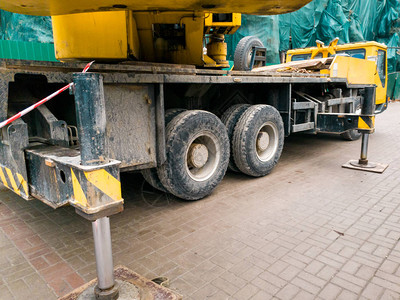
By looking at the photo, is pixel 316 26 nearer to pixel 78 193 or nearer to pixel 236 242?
pixel 236 242

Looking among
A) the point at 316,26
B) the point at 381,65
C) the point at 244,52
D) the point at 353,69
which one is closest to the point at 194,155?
the point at 244,52

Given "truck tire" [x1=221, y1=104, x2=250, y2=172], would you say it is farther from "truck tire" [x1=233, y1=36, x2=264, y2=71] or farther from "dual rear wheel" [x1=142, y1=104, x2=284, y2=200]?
"truck tire" [x1=233, y1=36, x2=264, y2=71]

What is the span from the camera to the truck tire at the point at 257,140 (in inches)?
196

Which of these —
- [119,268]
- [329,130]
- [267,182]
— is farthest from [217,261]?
[329,130]

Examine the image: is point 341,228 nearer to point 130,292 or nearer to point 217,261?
point 217,261

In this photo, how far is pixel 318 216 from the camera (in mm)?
3865

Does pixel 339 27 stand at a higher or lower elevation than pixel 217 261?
higher

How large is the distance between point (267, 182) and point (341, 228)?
5.70 ft

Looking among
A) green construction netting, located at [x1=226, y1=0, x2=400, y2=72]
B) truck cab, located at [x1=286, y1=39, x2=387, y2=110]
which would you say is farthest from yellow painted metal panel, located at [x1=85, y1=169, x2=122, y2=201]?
green construction netting, located at [x1=226, y1=0, x2=400, y2=72]

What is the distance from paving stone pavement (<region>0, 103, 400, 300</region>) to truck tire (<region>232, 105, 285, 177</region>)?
0.33 metres

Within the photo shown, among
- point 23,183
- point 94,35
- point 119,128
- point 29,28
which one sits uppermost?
point 29,28

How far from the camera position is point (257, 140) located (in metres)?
5.37

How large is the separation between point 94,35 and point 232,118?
2.37 metres

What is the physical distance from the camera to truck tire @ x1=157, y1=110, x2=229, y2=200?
12.8ft
